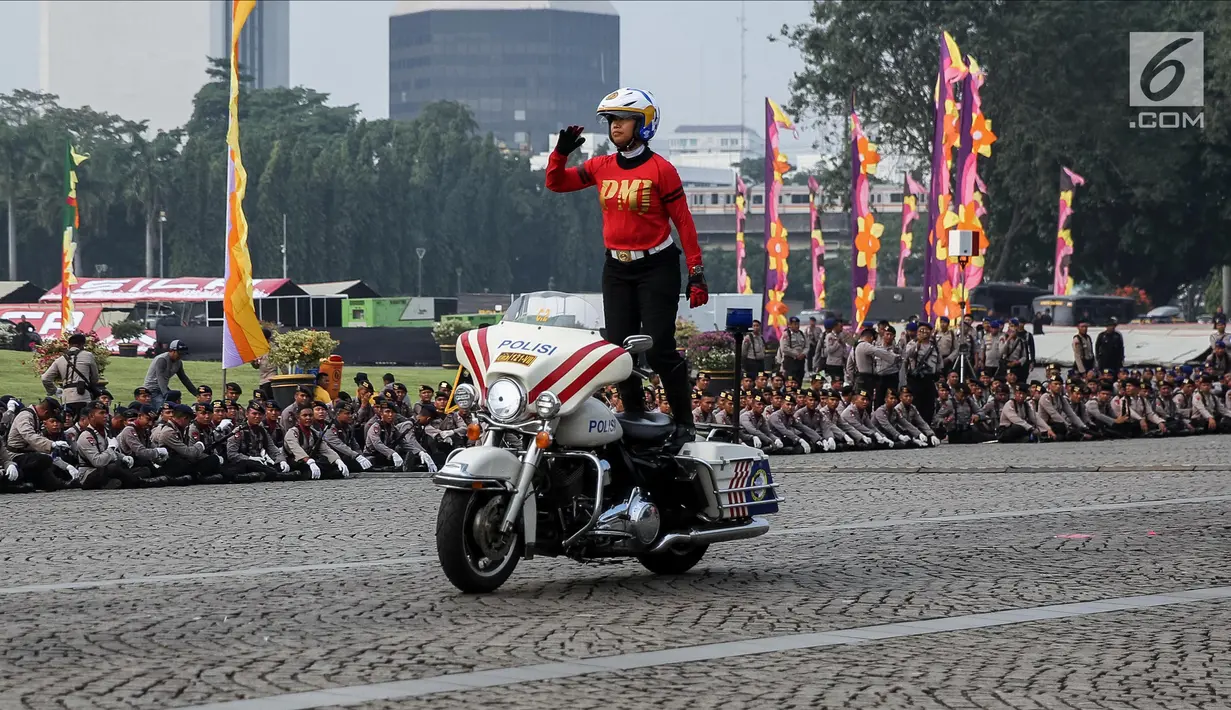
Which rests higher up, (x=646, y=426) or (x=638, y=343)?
(x=638, y=343)

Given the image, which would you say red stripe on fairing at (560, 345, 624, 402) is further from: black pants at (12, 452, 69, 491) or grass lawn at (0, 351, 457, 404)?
grass lawn at (0, 351, 457, 404)

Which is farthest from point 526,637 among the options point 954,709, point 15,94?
point 15,94

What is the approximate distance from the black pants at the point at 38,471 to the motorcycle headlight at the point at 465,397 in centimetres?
936

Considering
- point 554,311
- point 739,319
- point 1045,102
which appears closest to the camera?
point 554,311

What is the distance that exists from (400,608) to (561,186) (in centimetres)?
278

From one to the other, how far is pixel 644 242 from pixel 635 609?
2251 millimetres

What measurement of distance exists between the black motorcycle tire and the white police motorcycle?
0.08 metres

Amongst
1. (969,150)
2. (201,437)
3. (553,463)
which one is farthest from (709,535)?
(969,150)

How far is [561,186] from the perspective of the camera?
1009 centimetres

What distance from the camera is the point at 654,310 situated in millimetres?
9844

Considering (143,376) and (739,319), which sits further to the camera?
(143,376)

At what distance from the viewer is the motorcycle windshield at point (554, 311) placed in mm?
9031

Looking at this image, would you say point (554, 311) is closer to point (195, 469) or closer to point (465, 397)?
point (465, 397)

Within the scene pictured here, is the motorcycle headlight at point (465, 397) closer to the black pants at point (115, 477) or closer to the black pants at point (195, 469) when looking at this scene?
the black pants at point (115, 477)
